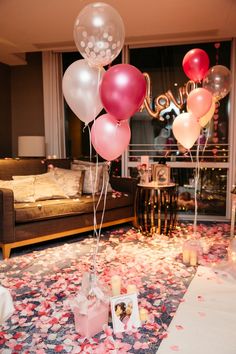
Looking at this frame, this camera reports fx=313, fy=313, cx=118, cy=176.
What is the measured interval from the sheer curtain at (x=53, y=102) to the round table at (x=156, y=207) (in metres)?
1.81

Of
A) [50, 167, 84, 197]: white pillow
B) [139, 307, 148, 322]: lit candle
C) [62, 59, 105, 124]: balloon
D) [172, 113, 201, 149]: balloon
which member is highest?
[62, 59, 105, 124]: balloon

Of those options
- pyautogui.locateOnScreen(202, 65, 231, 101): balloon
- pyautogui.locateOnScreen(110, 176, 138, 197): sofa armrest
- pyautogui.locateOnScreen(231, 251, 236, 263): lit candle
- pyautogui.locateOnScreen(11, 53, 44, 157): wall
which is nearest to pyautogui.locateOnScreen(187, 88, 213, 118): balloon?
pyautogui.locateOnScreen(202, 65, 231, 101): balloon

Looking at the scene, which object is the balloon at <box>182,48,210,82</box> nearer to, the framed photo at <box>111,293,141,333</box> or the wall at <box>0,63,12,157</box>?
the framed photo at <box>111,293,141,333</box>

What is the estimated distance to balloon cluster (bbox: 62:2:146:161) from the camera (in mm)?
1647

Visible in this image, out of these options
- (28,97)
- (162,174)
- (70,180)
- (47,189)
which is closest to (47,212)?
(47,189)

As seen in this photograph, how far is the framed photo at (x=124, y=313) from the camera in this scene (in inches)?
67.3

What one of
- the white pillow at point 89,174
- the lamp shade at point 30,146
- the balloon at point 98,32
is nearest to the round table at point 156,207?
the white pillow at point 89,174

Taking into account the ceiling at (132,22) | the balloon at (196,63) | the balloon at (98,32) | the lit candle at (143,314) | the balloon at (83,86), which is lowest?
the lit candle at (143,314)

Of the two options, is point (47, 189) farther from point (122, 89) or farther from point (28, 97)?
point (28, 97)

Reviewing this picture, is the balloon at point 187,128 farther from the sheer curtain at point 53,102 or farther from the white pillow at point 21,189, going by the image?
the sheer curtain at point 53,102

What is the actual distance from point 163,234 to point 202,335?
6.32 feet

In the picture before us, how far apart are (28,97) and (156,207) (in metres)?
2.85

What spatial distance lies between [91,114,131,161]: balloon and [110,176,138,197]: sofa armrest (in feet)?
7.03

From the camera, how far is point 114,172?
4.83 metres
